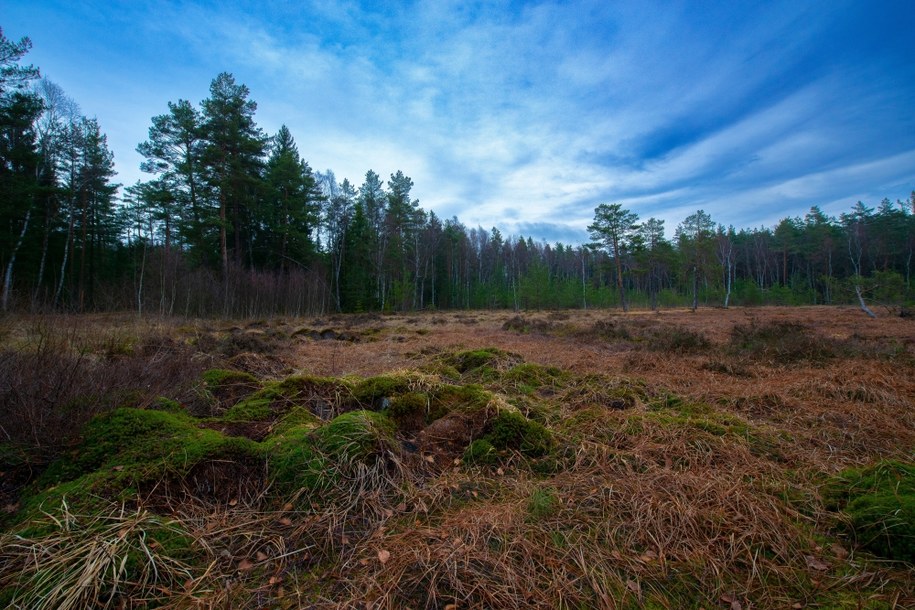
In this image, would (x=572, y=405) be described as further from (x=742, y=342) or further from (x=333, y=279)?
(x=333, y=279)

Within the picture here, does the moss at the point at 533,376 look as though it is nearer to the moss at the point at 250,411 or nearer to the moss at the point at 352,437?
the moss at the point at 352,437

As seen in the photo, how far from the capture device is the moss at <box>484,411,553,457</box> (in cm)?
310

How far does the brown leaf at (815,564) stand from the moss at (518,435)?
5.27 feet

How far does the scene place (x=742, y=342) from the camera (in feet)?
28.9

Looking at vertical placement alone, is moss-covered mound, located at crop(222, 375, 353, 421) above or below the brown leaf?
above

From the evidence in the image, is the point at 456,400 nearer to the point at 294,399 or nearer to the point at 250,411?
the point at 294,399

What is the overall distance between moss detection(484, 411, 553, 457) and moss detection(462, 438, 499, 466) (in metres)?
0.09

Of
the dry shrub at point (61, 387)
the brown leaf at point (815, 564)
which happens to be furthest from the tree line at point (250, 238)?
the brown leaf at point (815, 564)

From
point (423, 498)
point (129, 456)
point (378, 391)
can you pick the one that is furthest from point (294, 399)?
point (423, 498)

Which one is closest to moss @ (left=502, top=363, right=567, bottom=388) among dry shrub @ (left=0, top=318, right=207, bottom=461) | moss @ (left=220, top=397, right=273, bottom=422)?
moss @ (left=220, top=397, right=273, bottom=422)

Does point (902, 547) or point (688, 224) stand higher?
point (688, 224)

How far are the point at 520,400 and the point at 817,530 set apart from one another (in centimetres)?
268

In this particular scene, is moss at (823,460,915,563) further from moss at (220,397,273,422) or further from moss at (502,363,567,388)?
moss at (220,397,273,422)

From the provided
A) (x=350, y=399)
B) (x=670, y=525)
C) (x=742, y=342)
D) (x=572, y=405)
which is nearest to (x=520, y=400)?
(x=572, y=405)
